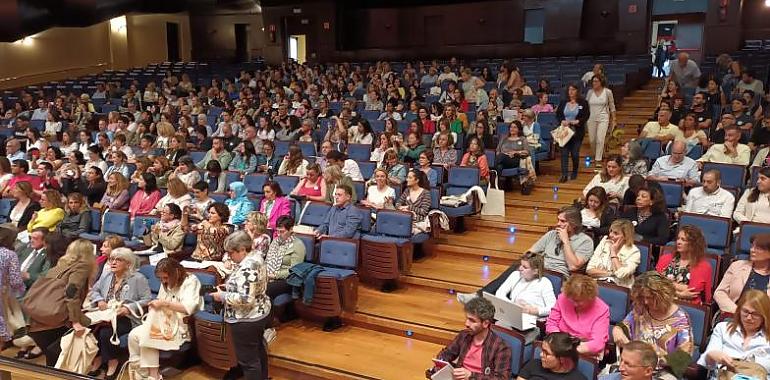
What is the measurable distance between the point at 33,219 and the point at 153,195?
1.06 m

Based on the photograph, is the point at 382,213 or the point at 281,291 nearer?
the point at 281,291

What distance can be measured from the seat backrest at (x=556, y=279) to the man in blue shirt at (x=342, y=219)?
1725 mm

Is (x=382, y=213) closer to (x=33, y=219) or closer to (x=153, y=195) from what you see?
(x=153, y=195)

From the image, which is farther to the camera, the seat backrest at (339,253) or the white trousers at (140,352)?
the seat backrest at (339,253)

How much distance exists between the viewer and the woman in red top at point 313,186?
5918mm

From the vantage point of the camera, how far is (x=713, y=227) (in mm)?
4547

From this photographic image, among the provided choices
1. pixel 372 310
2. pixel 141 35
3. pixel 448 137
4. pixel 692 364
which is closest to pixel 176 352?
pixel 372 310

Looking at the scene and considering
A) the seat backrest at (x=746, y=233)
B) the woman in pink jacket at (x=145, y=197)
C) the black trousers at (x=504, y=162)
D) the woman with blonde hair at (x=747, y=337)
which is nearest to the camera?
the woman with blonde hair at (x=747, y=337)

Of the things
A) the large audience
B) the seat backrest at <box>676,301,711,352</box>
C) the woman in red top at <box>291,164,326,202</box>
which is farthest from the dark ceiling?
the seat backrest at <box>676,301,711,352</box>

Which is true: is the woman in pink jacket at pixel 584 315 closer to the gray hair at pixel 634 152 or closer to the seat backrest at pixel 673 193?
the seat backrest at pixel 673 193

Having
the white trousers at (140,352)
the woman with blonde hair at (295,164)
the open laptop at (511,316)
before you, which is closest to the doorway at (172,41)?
the woman with blonde hair at (295,164)

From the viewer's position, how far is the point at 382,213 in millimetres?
5316

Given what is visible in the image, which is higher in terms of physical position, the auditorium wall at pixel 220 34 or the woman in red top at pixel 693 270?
the auditorium wall at pixel 220 34

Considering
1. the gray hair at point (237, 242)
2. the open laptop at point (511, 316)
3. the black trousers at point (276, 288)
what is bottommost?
the black trousers at point (276, 288)
